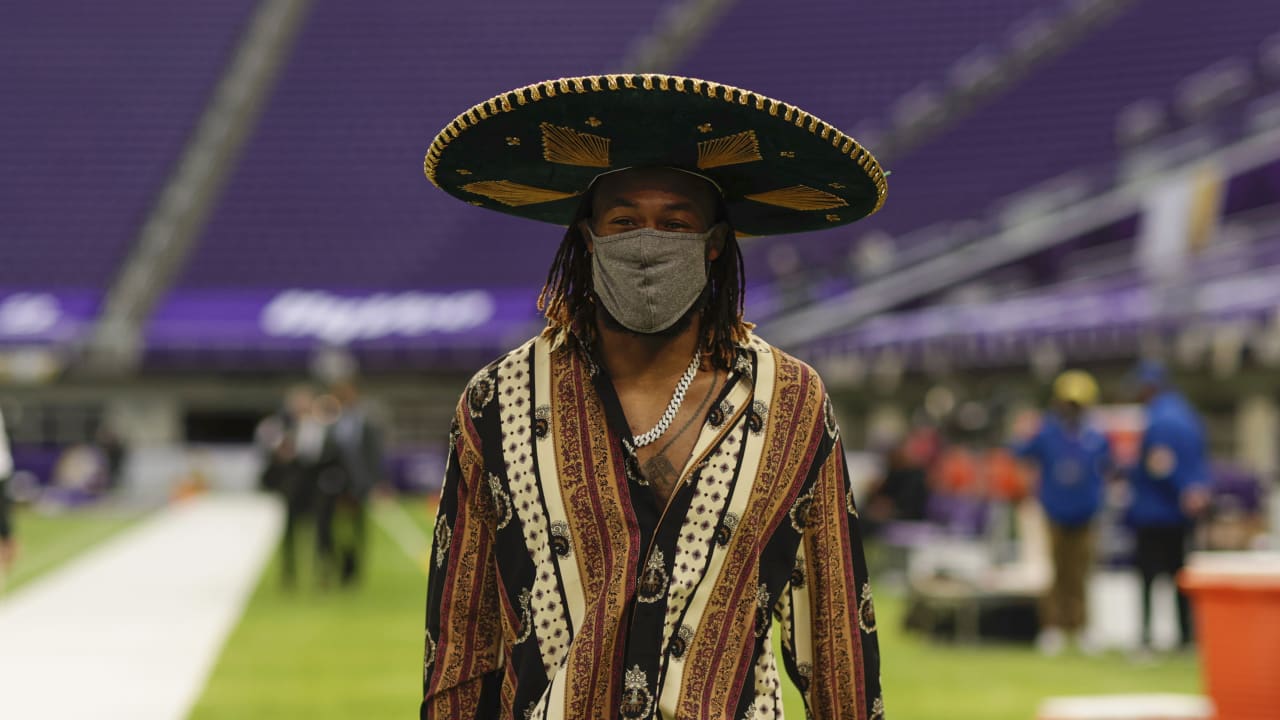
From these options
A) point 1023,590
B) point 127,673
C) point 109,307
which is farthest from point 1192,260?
point 109,307

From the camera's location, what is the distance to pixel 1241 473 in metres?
15.8

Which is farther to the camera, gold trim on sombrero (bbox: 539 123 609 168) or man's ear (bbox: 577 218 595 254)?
man's ear (bbox: 577 218 595 254)

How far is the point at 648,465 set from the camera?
2688 millimetres

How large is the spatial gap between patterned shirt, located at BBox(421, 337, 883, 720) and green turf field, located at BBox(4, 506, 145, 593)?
13.0 metres

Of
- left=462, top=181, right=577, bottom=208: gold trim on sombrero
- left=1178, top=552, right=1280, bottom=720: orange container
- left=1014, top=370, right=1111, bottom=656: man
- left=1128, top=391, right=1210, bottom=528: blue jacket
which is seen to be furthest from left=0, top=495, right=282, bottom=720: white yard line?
left=462, top=181, right=577, bottom=208: gold trim on sombrero

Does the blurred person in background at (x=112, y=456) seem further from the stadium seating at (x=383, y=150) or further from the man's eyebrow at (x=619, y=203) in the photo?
the man's eyebrow at (x=619, y=203)

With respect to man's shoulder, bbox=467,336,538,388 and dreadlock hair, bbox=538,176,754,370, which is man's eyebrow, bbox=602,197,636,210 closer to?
dreadlock hair, bbox=538,176,754,370

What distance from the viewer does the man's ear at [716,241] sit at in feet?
9.37

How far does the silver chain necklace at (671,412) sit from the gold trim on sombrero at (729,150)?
1.06 feet

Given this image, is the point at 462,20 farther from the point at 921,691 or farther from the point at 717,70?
the point at 921,691

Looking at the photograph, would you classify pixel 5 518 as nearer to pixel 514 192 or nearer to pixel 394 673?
pixel 394 673

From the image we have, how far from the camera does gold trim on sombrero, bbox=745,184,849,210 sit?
2957mm

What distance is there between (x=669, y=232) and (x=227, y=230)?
36.9 metres

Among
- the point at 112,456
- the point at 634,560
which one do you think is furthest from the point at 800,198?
the point at 112,456
